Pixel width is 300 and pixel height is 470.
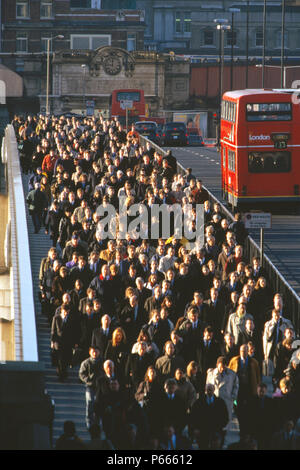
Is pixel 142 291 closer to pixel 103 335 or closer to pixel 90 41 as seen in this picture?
pixel 103 335

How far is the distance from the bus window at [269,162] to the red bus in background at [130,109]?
47.3m

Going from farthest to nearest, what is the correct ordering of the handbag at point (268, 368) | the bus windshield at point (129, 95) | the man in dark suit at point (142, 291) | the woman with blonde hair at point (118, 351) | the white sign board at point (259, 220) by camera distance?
the bus windshield at point (129, 95)
the white sign board at point (259, 220)
the man in dark suit at point (142, 291)
the handbag at point (268, 368)
the woman with blonde hair at point (118, 351)

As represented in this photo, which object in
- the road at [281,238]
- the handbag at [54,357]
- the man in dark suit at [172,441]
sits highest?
the man in dark suit at [172,441]

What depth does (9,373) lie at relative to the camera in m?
10.5

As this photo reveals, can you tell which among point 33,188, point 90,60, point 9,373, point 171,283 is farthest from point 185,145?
point 9,373

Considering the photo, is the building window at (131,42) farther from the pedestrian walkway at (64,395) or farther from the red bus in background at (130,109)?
the pedestrian walkway at (64,395)

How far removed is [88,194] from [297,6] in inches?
4168

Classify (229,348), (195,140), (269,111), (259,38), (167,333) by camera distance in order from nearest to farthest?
(229,348), (167,333), (269,111), (195,140), (259,38)

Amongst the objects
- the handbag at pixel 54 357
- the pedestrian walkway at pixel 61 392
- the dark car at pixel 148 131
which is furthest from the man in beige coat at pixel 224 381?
the dark car at pixel 148 131

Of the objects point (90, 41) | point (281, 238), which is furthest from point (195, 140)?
point (281, 238)

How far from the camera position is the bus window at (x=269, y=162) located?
32875 millimetres

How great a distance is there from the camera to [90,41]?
4205 inches

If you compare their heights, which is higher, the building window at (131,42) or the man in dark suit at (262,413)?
the building window at (131,42)

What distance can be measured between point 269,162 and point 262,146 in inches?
24.8
